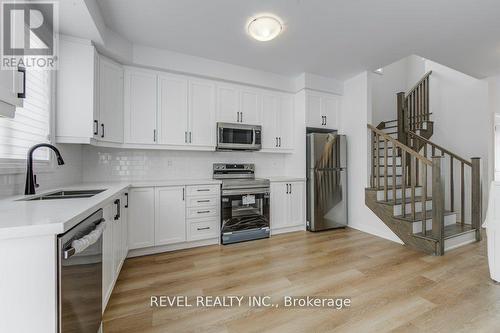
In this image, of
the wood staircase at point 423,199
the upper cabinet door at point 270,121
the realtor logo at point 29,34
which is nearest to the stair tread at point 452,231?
the wood staircase at point 423,199

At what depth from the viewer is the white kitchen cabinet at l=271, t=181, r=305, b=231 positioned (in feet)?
11.4

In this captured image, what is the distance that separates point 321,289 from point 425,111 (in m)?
4.61

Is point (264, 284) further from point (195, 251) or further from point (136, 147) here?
point (136, 147)

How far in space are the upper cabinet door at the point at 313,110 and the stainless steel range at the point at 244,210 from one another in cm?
135

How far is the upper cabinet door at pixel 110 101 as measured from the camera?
2525 millimetres

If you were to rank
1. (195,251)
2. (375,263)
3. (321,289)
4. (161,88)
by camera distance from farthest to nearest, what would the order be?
(161,88), (195,251), (375,263), (321,289)

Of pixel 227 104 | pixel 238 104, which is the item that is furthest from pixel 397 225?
pixel 227 104

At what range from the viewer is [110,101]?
2652 millimetres

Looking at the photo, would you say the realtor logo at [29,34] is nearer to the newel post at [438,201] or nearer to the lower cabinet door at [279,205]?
the lower cabinet door at [279,205]

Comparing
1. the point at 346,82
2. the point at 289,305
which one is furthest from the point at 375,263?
the point at 346,82

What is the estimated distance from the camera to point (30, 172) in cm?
158

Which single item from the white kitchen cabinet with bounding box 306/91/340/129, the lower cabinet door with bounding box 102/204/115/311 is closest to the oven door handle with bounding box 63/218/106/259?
the lower cabinet door with bounding box 102/204/115/311

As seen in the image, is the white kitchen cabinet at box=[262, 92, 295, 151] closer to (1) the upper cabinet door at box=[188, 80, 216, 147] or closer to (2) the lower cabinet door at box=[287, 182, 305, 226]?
(2) the lower cabinet door at box=[287, 182, 305, 226]

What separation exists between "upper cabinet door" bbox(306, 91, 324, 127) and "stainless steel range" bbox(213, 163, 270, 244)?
1.35 metres
